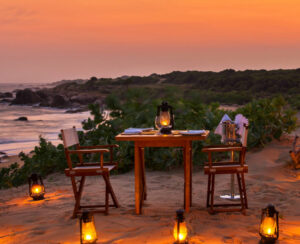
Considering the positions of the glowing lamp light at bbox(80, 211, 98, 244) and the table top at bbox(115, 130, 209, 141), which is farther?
the table top at bbox(115, 130, 209, 141)

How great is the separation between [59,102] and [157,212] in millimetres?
34358

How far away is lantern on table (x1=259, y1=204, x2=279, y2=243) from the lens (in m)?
3.17

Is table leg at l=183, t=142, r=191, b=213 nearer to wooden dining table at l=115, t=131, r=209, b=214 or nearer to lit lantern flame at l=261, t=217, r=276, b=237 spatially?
wooden dining table at l=115, t=131, r=209, b=214

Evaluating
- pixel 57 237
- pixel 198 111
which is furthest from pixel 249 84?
pixel 57 237

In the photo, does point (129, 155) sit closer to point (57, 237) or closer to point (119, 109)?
point (119, 109)

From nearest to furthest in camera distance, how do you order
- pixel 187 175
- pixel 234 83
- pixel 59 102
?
pixel 187 175, pixel 234 83, pixel 59 102

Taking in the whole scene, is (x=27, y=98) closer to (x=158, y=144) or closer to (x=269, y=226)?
(x=158, y=144)

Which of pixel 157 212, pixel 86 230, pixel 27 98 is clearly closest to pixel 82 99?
pixel 27 98

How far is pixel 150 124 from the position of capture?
23.8ft

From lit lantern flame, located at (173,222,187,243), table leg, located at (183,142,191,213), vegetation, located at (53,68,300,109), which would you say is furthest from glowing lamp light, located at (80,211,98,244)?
vegetation, located at (53,68,300,109)

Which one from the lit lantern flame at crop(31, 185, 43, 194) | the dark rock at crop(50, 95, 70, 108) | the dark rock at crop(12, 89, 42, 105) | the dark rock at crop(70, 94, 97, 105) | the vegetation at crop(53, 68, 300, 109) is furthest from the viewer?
the dark rock at crop(12, 89, 42, 105)

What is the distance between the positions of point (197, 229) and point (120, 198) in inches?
58.0

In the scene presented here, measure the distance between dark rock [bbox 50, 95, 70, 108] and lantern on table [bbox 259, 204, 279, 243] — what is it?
34.4 metres

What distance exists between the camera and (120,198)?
485 cm
